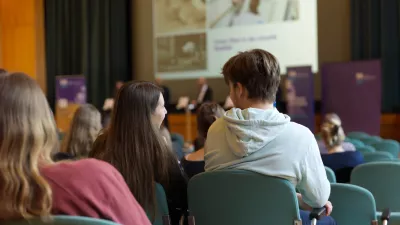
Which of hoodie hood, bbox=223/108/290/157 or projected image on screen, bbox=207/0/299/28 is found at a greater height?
projected image on screen, bbox=207/0/299/28

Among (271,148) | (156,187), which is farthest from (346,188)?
(156,187)

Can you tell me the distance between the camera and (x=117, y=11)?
35.6 ft

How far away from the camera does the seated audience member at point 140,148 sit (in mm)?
1822

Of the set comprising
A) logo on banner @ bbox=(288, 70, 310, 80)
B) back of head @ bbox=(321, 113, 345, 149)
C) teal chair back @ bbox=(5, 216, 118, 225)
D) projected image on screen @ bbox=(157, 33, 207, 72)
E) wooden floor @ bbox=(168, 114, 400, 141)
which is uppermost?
projected image on screen @ bbox=(157, 33, 207, 72)

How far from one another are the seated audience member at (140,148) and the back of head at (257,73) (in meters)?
0.37

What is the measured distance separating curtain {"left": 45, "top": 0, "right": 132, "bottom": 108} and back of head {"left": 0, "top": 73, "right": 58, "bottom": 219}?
9.87m

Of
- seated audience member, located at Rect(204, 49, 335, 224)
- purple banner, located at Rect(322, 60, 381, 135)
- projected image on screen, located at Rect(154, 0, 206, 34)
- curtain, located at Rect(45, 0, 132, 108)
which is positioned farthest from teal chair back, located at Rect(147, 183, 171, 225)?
curtain, located at Rect(45, 0, 132, 108)

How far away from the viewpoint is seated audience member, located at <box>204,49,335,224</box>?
173 cm

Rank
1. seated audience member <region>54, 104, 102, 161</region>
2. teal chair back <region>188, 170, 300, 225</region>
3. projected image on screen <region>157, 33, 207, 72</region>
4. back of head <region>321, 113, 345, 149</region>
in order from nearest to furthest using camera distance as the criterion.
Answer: teal chair back <region>188, 170, 300, 225</region> < seated audience member <region>54, 104, 102, 161</region> < back of head <region>321, 113, 345, 149</region> < projected image on screen <region>157, 33, 207, 72</region>

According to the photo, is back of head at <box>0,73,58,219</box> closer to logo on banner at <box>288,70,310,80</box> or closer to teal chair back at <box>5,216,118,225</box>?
teal chair back at <box>5,216,118,225</box>

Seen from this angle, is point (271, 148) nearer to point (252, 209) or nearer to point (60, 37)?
point (252, 209)

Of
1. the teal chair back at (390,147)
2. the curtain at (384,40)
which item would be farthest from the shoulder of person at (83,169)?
the curtain at (384,40)

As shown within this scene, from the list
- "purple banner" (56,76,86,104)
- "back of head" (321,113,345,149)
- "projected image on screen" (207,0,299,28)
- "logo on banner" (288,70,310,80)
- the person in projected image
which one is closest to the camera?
"back of head" (321,113,345,149)

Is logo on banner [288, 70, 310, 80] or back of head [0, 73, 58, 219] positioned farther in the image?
logo on banner [288, 70, 310, 80]
